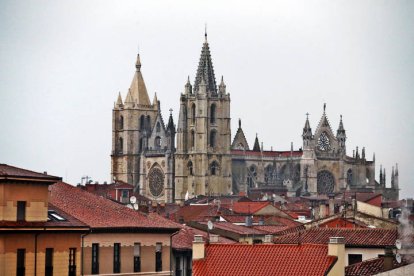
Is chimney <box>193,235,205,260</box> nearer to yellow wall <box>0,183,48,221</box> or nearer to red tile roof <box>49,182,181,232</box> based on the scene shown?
red tile roof <box>49,182,181,232</box>

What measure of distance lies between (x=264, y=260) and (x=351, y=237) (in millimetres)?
7945

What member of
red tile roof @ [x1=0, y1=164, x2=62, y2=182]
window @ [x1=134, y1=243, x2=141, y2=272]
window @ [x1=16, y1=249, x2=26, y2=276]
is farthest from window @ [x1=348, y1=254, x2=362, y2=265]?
window @ [x1=16, y1=249, x2=26, y2=276]

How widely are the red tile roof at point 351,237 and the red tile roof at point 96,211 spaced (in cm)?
476

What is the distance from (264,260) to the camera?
1903 inches

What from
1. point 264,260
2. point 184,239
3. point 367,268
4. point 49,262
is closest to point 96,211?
point 264,260

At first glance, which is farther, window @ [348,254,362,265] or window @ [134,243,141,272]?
window @ [348,254,362,265]

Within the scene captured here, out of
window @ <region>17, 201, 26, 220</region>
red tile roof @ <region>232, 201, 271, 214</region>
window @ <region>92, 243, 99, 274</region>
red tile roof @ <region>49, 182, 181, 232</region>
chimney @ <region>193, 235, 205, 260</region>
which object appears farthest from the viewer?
red tile roof @ <region>232, 201, 271, 214</region>

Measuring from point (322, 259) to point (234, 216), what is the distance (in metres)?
52.6

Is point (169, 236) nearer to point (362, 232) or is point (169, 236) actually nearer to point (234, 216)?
point (362, 232)

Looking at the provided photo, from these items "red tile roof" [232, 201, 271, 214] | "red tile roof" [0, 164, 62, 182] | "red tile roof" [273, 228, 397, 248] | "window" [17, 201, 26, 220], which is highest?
"red tile roof" [0, 164, 62, 182]

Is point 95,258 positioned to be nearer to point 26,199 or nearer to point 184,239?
point 26,199

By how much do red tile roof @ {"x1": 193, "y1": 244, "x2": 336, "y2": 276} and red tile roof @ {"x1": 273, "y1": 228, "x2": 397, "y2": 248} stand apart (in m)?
5.48

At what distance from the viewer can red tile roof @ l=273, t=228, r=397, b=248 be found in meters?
54.7

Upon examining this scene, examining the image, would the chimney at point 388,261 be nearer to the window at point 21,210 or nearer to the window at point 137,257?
the window at point 137,257
